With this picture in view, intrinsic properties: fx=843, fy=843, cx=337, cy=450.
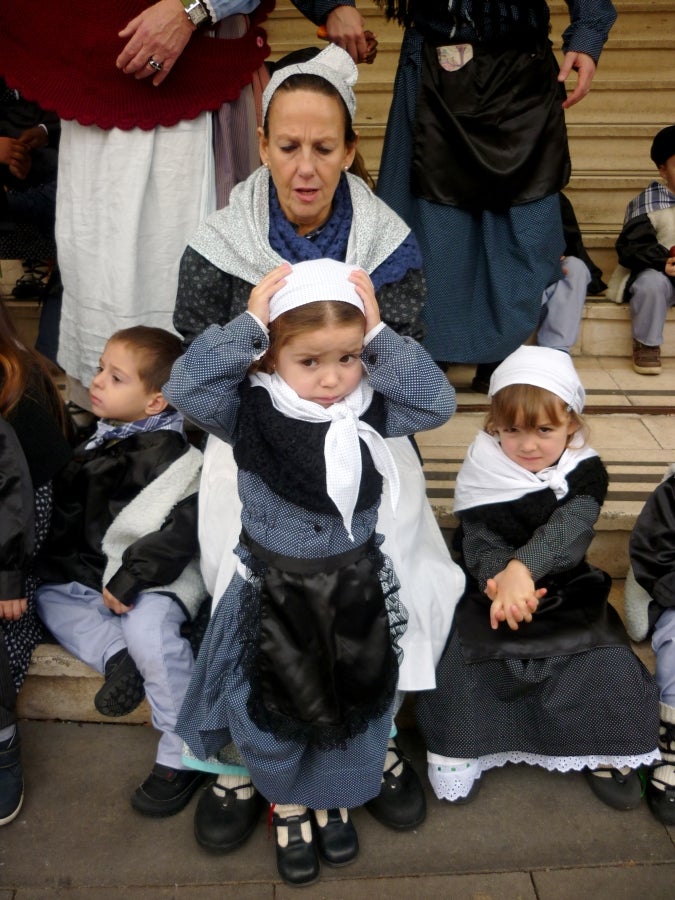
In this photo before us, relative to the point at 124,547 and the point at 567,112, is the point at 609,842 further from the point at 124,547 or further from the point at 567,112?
the point at 567,112

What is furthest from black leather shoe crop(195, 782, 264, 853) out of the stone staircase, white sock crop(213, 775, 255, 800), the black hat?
the black hat

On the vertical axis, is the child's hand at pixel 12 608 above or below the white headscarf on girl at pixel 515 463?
below

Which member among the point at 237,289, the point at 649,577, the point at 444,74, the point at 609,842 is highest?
the point at 444,74

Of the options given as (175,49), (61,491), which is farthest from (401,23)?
(61,491)

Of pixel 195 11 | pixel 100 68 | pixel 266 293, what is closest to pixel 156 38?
pixel 195 11

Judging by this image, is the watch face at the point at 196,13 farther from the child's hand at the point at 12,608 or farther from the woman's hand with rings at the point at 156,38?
the child's hand at the point at 12,608

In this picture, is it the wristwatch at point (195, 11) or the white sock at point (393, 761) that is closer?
the white sock at point (393, 761)

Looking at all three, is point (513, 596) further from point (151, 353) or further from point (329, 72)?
point (329, 72)

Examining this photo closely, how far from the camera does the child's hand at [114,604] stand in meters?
2.22

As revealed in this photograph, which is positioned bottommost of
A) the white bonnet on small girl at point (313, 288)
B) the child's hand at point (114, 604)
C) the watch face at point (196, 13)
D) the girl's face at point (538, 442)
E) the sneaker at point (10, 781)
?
the sneaker at point (10, 781)

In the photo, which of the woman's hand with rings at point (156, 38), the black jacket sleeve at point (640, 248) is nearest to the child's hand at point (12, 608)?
the woman's hand with rings at point (156, 38)

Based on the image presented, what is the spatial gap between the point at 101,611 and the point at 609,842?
57.7 inches

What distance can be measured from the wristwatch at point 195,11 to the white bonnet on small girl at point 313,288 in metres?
1.02

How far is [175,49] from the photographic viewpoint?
2354mm
